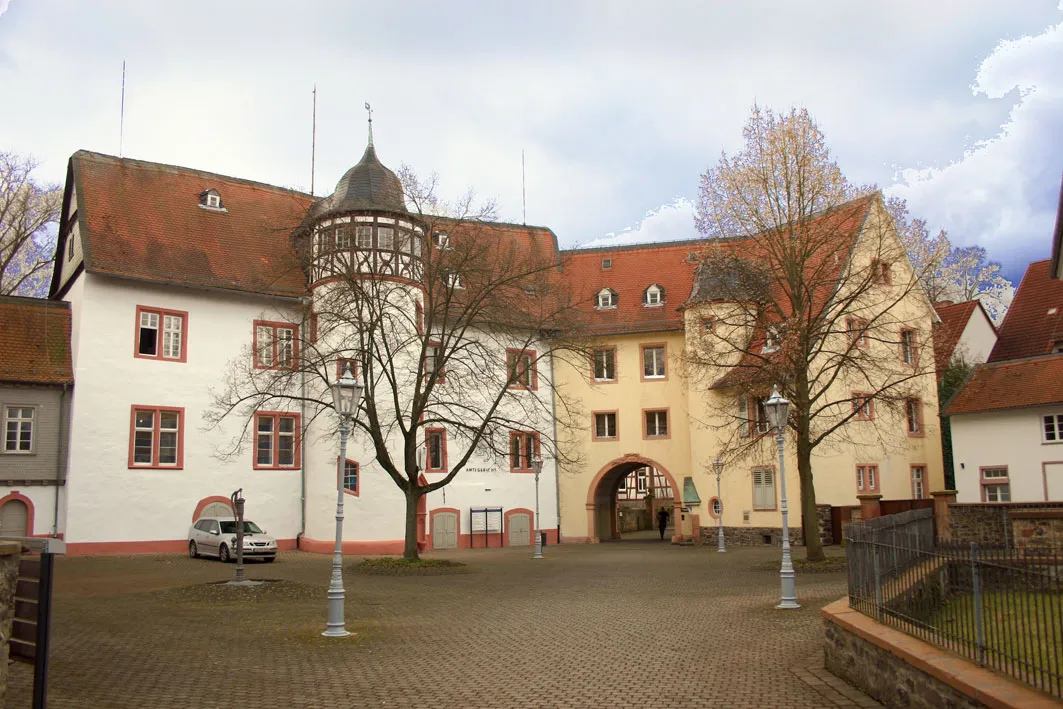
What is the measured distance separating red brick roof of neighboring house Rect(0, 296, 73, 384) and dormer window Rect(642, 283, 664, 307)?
22513 millimetres

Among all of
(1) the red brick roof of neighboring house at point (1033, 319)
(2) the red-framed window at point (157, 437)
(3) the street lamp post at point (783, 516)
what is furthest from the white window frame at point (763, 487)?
(2) the red-framed window at point (157, 437)

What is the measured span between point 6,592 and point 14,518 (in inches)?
1029

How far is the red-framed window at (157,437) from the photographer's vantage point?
31.2 meters

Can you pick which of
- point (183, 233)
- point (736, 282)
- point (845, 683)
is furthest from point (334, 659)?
point (183, 233)

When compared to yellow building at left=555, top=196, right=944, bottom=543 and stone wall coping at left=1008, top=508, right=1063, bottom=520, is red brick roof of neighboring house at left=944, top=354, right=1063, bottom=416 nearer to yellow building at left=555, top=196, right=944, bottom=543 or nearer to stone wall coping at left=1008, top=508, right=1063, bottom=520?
yellow building at left=555, top=196, right=944, bottom=543

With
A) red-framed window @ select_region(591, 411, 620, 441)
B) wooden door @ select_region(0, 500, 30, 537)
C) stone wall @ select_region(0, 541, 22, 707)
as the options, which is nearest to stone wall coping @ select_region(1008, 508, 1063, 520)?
stone wall @ select_region(0, 541, 22, 707)

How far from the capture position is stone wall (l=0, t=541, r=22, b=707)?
654 centimetres

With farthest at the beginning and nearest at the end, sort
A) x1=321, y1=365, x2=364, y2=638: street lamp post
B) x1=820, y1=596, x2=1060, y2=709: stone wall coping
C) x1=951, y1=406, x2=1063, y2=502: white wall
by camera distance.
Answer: x1=951, y1=406, x2=1063, y2=502: white wall, x1=321, y1=365, x2=364, y2=638: street lamp post, x1=820, y1=596, x2=1060, y2=709: stone wall coping

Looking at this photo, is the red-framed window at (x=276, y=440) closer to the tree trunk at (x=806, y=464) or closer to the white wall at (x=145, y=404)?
the white wall at (x=145, y=404)

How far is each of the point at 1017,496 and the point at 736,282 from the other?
15.4 metres

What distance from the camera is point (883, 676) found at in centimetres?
893

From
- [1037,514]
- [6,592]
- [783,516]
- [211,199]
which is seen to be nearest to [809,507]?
[1037,514]

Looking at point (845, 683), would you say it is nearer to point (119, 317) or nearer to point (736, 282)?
point (736, 282)

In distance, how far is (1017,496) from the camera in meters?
34.5
